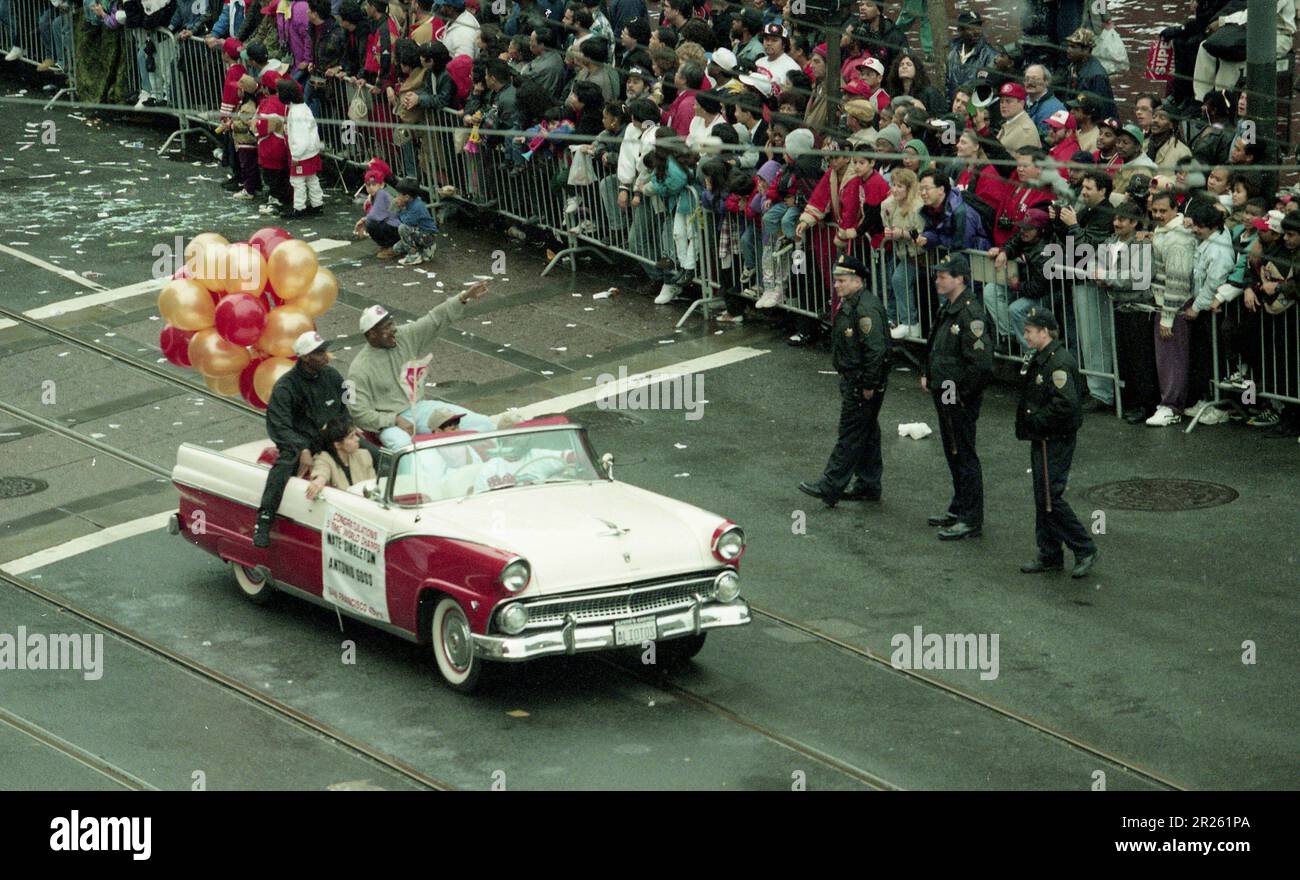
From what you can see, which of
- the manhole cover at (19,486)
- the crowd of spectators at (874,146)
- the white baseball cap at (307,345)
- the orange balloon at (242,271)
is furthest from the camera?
the crowd of spectators at (874,146)

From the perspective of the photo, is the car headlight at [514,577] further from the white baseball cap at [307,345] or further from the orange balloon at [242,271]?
the orange balloon at [242,271]

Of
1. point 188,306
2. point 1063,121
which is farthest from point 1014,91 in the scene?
point 188,306

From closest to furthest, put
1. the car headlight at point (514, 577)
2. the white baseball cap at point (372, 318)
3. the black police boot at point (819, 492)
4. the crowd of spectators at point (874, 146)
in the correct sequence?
1. the car headlight at point (514, 577)
2. the white baseball cap at point (372, 318)
3. the black police boot at point (819, 492)
4. the crowd of spectators at point (874, 146)

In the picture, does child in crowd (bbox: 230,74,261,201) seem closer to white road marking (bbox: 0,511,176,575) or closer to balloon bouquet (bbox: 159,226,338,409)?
balloon bouquet (bbox: 159,226,338,409)

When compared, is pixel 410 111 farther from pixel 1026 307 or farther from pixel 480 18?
pixel 1026 307

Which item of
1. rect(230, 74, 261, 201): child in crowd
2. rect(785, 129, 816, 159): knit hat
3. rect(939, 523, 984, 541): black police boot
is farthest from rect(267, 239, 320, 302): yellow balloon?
rect(230, 74, 261, 201): child in crowd

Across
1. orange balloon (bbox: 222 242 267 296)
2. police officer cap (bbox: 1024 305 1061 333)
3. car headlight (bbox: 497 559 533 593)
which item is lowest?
car headlight (bbox: 497 559 533 593)

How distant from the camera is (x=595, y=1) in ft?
77.6

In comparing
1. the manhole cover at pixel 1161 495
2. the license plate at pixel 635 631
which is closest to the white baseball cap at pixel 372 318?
the license plate at pixel 635 631

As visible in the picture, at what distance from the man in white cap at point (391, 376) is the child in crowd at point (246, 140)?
366 inches

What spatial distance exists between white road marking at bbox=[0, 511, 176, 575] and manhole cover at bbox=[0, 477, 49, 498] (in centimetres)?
120

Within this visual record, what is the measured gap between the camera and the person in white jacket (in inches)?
923

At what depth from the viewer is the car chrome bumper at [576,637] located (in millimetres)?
11898

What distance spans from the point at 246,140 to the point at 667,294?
603 centimetres
